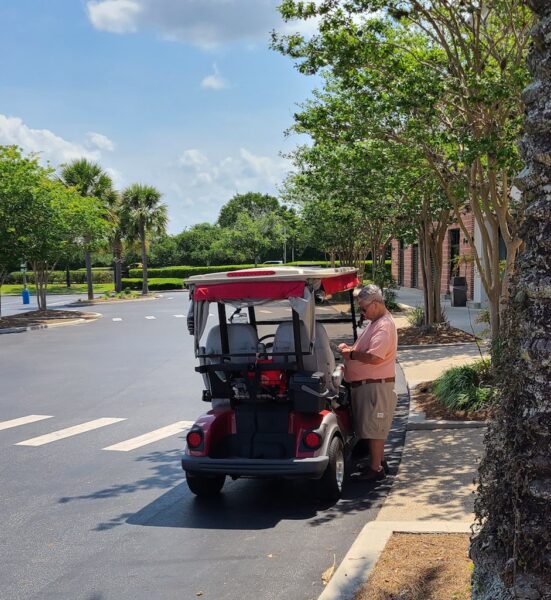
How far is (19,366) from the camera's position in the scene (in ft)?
51.8

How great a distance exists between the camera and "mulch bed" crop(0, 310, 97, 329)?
26.4 metres

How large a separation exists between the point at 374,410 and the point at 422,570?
255 centimetres

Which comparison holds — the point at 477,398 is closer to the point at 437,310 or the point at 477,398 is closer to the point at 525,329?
the point at 525,329

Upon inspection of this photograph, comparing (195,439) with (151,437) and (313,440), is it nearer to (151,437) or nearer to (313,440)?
(313,440)

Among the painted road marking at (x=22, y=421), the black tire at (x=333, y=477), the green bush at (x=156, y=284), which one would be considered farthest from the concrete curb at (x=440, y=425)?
the green bush at (x=156, y=284)

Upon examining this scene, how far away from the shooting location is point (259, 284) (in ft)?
19.8

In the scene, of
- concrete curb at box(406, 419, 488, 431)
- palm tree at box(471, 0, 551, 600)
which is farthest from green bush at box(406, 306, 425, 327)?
palm tree at box(471, 0, 551, 600)

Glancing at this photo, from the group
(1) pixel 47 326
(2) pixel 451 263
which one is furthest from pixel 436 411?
(2) pixel 451 263

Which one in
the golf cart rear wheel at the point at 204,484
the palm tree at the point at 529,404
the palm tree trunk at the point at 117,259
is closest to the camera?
the palm tree at the point at 529,404

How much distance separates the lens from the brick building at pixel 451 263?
26.5 m

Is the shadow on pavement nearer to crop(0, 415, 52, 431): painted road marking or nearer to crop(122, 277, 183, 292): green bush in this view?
crop(0, 415, 52, 431): painted road marking

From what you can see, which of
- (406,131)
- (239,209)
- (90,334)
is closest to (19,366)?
(90,334)

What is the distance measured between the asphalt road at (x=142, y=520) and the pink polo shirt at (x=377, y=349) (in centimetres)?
107

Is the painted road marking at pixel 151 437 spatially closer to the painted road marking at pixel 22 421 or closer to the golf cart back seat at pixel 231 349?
the painted road marking at pixel 22 421
